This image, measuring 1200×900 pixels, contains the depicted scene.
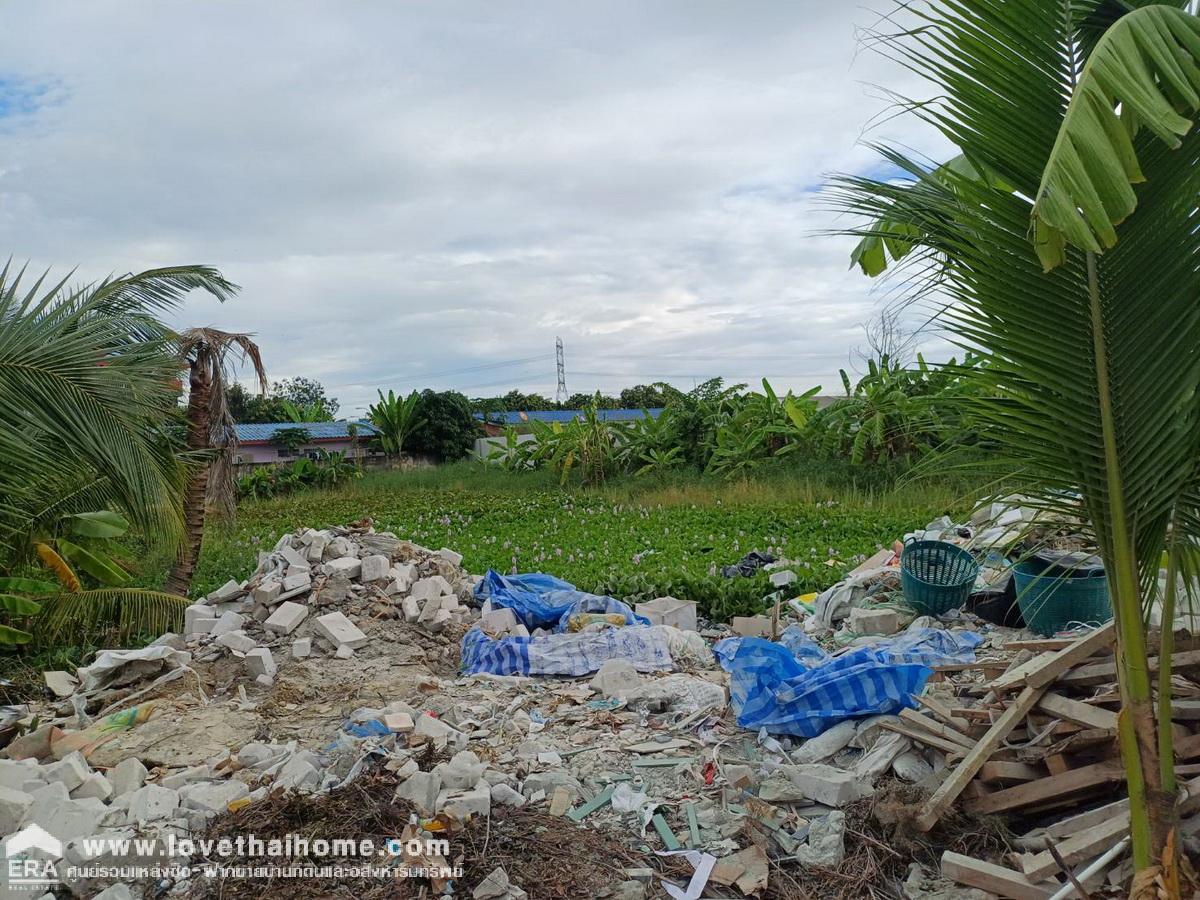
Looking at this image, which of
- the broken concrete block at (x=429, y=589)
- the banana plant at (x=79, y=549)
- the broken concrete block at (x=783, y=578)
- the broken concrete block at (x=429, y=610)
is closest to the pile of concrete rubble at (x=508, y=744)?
the broken concrete block at (x=429, y=610)

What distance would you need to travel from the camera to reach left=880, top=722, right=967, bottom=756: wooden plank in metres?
3.54

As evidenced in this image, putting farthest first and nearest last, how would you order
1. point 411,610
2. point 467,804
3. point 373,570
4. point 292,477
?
point 292,477 < point 373,570 < point 411,610 < point 467,804

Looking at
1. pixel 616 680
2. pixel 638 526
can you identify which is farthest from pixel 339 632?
pixel 638 526

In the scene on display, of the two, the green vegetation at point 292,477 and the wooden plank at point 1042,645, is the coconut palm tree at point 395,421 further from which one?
the wooden plank at point 1042,645

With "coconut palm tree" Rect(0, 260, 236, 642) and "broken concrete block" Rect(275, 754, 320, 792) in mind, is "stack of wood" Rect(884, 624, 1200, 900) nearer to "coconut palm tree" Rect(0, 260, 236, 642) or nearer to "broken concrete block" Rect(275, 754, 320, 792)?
"broken concrete block" Rect(275, 754, 320, 792)

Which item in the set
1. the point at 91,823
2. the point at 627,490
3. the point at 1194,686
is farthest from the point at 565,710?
the point at 627,490

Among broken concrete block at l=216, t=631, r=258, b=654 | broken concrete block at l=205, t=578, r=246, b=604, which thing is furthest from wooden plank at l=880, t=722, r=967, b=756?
broken concrete block at l=205, t=578, r=246, b=604

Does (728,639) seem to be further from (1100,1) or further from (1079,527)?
(1100,1)

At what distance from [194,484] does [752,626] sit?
232 inches

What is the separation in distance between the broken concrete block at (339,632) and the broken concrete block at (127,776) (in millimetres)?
2218

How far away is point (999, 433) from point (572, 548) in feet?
28.3

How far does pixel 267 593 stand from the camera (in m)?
7.11

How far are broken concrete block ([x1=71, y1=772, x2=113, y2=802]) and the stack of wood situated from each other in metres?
3.83

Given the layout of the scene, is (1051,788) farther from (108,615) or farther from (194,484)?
(194,484)
